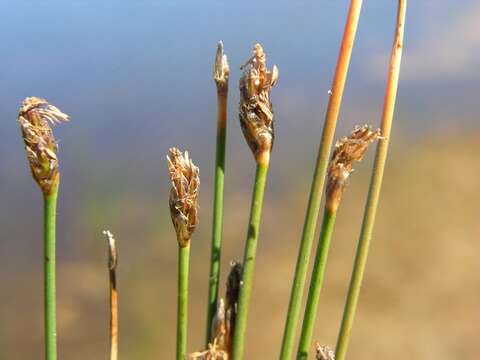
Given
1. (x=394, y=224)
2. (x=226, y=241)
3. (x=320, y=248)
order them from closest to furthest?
(x=320, y=248)
(x=226, y=241)
(x=394, y=224)

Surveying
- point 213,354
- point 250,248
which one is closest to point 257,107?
point 250,248

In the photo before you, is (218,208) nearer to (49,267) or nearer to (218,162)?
(218,162)

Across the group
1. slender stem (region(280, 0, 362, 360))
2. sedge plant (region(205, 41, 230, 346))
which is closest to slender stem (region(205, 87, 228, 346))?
sedge plant (region(205, 41, 230, 346))

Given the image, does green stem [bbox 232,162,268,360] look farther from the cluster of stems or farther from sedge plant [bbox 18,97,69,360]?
sedge plant [bbox 18,97,69,360]

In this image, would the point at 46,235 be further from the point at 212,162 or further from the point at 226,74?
the point at 212,162

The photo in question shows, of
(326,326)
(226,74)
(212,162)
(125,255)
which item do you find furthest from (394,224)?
(226,74)

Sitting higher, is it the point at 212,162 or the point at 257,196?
the point at 212,162

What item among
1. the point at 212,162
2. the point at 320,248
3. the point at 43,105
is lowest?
the point at 320,248

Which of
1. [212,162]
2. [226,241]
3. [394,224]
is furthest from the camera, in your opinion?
[212,162]

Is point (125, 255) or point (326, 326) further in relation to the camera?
point (125, 255)
